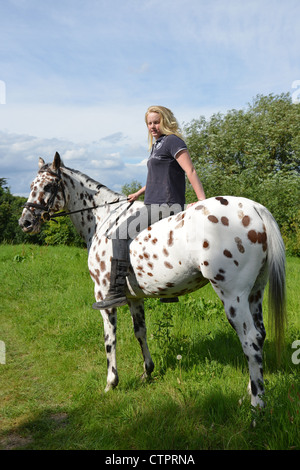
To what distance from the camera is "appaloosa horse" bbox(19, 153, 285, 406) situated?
3.46 meters

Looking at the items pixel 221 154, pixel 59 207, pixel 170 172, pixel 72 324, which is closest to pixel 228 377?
pixel 170 172

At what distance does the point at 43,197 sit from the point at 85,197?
58 centimetres

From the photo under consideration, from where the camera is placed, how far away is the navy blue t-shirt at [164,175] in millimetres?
4109

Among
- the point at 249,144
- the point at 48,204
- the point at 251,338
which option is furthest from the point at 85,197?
the point at 249,144

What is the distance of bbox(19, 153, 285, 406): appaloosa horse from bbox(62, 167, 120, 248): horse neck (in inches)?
13.2

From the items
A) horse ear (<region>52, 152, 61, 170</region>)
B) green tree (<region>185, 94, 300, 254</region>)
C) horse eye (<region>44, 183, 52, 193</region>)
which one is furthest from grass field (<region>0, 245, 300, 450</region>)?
green tree (<region>185, 94, 300, 254</region>)

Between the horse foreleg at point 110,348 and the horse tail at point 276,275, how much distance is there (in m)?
1.95

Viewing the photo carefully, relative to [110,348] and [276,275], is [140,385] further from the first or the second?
[276,275]

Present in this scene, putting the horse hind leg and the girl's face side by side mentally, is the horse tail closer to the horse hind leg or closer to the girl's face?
the horse hind leg

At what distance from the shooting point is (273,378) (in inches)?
164

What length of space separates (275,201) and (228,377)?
1629cm

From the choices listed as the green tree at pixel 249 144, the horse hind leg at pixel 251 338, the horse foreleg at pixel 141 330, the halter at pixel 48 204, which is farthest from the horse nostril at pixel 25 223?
the green tree at pixel 249 144

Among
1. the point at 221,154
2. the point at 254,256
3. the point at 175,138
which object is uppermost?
the point at 221,154
